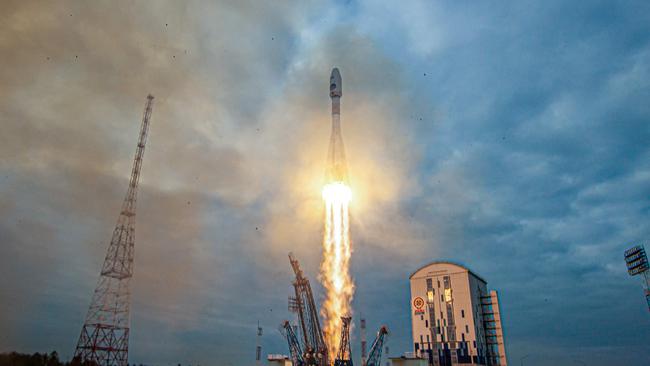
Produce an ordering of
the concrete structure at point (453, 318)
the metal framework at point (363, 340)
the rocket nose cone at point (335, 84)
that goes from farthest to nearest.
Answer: the concrete structure at point (453, 318)
the metal framework at point (363, 340)
the rocket nose cone at point (335, 84)

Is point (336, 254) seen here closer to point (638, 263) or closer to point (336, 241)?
point (336, 241)

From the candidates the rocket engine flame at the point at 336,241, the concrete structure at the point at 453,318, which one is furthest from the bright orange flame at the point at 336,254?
the concrete structure at the point at 453,318

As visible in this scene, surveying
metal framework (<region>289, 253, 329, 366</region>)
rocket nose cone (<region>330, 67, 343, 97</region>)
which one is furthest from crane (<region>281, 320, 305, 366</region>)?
rocket nose cone (<region>330, 67, 343, 97</region>)

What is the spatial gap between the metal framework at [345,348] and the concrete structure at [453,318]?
1385 inches

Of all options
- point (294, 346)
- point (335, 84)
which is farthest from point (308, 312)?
point (335, 84)

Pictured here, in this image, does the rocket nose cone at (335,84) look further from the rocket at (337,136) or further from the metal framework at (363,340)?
the metal framework at (363,340)

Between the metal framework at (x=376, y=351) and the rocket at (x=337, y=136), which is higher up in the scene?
the rocket at (x=337, y=136)

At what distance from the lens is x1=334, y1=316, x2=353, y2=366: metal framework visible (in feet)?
267

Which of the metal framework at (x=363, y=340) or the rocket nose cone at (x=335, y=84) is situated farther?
the metal framework at (x=363, y=340)

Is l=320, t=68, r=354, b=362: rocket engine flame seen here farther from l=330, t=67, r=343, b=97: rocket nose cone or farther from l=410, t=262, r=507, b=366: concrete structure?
l=410, t=262, r=507, b=366: concrete structure

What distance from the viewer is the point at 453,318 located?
373 feet

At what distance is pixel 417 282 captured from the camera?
122m

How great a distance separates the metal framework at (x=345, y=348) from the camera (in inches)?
3206

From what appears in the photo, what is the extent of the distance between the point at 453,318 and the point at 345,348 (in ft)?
141
